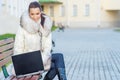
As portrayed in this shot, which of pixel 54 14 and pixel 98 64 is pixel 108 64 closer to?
pixel 98 64

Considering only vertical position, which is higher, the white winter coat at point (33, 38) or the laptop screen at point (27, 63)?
the white winter coat at point (33, 38)

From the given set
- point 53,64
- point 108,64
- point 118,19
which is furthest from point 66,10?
point 53,64

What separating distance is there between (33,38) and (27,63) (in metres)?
0.50

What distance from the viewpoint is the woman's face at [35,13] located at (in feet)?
21.7

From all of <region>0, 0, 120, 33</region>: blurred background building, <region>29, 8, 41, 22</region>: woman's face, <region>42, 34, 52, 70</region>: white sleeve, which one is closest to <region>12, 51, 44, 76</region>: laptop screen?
<region>42, 34, 52, 70</region>: white sleeve

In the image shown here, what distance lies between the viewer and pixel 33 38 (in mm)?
6777

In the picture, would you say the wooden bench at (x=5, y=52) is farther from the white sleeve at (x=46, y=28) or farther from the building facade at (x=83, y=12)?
the building facade at (x=83, y=12)

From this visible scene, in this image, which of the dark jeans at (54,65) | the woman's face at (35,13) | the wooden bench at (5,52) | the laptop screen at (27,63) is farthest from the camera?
the wooden bench at (5,52)

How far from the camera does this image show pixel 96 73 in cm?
1165

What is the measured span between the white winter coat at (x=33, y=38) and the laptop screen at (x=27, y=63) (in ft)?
0.96

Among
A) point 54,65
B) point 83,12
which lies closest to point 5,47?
point 54,65

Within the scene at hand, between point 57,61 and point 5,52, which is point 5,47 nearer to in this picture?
point 5,52

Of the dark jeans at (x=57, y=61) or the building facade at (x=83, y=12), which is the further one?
the building facade at (x=83, y=12)

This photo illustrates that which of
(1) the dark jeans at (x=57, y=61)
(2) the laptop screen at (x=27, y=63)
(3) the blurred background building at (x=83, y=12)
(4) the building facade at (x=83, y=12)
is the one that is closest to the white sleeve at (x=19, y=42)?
(2) the laptop screen at (x=27, y=63)
